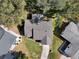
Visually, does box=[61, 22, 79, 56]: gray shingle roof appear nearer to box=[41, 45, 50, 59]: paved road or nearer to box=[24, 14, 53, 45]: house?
box=[24, 14, 53, 45]: house

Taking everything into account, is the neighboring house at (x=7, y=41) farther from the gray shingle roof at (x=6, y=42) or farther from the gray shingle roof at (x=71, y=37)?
the gray shingle roof at (x=71, y=37)

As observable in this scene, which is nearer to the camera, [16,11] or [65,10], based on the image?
[16,11]

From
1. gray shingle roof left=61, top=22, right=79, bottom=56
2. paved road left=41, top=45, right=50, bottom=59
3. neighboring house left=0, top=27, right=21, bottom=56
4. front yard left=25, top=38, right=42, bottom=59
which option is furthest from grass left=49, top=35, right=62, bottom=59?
neighboring house left=0, top=27, right=21, bottom=56

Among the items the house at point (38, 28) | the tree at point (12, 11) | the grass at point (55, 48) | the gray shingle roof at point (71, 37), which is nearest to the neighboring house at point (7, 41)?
the tree at point (12, 11)

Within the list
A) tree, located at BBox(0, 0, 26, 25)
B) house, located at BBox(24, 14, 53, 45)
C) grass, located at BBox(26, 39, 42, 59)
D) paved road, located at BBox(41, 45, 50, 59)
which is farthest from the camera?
paved road, located at BBox(41, 45, 50, 59)

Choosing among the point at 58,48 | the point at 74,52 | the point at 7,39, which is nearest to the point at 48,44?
the point at 58,48

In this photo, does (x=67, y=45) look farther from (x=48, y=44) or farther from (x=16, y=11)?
(x=16, y=11)
